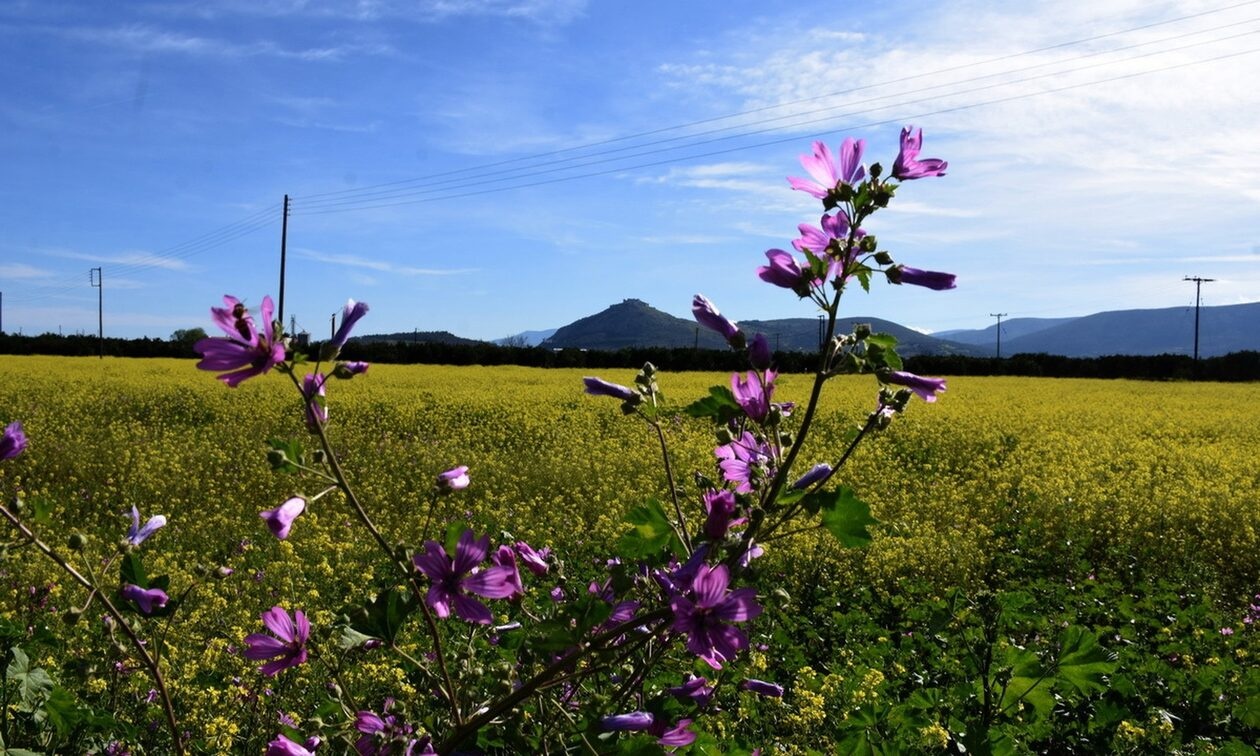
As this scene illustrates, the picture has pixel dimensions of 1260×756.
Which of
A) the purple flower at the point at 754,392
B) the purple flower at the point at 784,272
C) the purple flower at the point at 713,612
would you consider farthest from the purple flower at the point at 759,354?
the purple flower at the point at 713,612

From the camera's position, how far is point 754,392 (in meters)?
1.26

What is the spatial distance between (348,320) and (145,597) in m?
0.47

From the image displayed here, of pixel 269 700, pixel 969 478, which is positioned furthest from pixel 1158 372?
pixel 269 700

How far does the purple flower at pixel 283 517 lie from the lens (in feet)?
3.04

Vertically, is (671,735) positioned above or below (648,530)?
below

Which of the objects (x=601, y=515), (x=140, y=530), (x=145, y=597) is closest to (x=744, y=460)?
(x=145, y=597)

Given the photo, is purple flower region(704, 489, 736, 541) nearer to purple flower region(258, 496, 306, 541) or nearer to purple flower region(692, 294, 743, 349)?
purple flower region(692, 294, 743, 349)

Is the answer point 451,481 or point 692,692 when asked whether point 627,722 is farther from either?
point 451,481

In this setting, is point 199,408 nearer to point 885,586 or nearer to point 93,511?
point 93,511

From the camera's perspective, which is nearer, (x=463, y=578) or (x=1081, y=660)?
(x=463, y=578)

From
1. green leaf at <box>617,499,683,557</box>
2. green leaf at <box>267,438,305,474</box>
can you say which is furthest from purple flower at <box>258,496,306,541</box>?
green leaf at <box>617,499,683,557</box>

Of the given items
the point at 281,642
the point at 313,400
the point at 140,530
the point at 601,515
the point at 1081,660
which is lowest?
the point at 601,515

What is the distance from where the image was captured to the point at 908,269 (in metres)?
1.16

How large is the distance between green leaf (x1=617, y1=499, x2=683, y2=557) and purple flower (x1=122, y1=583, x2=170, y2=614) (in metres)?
0.59
